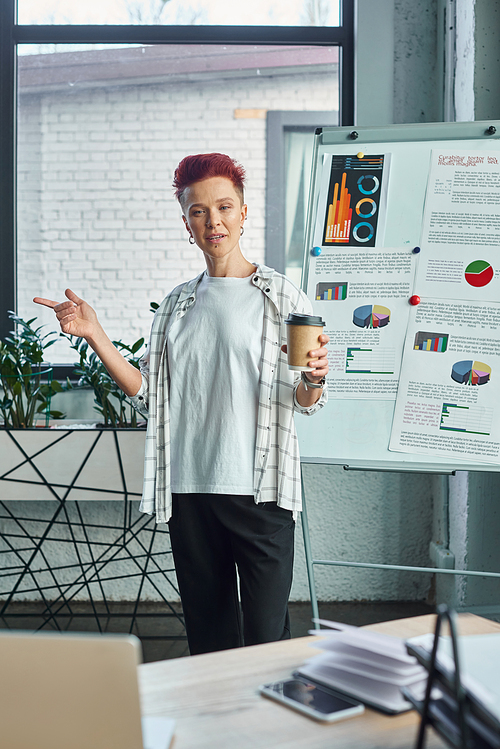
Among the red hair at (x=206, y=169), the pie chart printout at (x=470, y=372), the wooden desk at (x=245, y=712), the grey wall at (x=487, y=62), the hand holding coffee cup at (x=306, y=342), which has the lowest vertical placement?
the wooden desk at (x=245, y=712)

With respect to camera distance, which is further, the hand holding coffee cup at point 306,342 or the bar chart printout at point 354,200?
the bar chart printout at point 354,200

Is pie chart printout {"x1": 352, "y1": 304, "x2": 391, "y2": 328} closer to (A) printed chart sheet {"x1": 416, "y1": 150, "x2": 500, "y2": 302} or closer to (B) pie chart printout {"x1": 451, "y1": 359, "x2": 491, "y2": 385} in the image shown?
(A) printed chart sheet {"x1": 416, "y1": 150, "x2": 500, "y2": 302}

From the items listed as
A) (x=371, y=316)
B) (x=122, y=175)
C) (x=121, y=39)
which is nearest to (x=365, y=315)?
(x=371, y=316)

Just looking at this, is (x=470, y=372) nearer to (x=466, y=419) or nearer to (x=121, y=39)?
(x=466, y=419)

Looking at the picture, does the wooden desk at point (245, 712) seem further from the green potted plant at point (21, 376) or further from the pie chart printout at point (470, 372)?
the green potted plant at point (21, 376)

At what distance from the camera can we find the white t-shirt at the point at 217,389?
1.49 metres

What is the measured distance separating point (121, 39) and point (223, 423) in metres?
2.12

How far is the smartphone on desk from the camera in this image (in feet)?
2.29

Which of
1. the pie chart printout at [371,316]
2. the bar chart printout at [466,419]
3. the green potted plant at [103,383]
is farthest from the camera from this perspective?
the green potted plant at [103,383]

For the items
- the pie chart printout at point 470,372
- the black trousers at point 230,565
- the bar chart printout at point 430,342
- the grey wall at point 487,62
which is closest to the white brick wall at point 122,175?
the grey wall at point 487,62

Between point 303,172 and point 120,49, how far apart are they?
984 millimetres

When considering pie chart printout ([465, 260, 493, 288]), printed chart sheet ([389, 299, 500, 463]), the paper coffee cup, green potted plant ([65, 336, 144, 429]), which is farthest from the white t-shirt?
green potted plant ([65, 336, 144, 429])

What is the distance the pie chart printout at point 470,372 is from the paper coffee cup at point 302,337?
65 centimetres

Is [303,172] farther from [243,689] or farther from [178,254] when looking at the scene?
[243,689]
